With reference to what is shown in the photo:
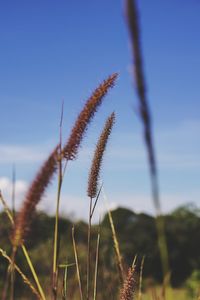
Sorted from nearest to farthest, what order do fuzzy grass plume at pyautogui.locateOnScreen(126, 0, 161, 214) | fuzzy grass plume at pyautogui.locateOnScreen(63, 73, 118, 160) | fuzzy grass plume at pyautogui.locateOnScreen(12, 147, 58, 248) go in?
fuzzy grass plume at pyautogui.locateOnScreen(126, 0, 161, 214)
fuzzy grass plume at pyautogui.locateOnScreen(12, 147, 58, 248)
fuzzy grass plume at pyautogui.locateOnScreen(63, 73, 118, 160)

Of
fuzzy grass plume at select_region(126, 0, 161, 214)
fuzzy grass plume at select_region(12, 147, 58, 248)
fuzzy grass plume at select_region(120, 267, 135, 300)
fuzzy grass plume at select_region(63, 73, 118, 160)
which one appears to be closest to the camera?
fuzzy grass plume at select_region(126, 0, 161, 214)

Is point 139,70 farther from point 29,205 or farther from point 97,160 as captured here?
point 97,160

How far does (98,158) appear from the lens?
1.88m

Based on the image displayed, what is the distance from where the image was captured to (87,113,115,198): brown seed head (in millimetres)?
1866

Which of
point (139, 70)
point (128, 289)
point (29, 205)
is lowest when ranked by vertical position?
point (128, 289)

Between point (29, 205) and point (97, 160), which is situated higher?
point (97, 160)

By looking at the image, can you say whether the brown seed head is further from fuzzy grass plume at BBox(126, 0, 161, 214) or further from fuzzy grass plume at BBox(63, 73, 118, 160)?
fuzzy grass plume at BBox(126, 0, 161, 214)

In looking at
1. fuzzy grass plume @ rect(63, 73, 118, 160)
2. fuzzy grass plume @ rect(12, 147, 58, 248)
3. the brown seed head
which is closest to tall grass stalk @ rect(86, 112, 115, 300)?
the brown seed head

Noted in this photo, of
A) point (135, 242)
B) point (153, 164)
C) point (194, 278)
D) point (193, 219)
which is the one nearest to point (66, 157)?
point (153, 164)

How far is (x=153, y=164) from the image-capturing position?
92 cm

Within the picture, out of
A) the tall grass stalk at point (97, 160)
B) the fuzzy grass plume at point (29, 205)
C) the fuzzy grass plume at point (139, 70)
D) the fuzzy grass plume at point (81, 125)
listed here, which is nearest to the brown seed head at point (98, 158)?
the tall grass stalk at point (97, 160)

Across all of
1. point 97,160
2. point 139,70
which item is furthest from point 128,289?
point 139,70

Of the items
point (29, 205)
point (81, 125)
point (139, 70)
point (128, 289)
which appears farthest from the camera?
point (128, 289)

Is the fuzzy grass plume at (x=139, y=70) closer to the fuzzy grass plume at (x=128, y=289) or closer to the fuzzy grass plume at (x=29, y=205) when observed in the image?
the fuzzy grass plume at (x=29, y=205)
